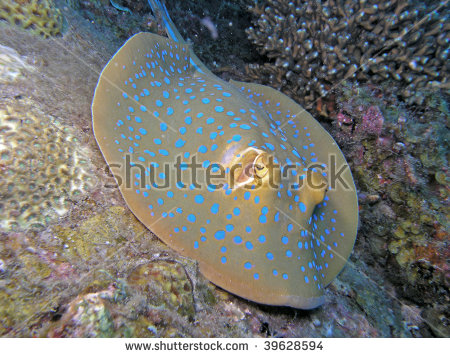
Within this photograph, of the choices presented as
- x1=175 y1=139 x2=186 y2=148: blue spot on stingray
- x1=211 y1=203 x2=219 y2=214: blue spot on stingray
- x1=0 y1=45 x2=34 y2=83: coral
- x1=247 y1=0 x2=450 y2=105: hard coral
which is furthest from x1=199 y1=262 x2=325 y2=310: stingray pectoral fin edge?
x1=247 y1=0 x2=450 y2=105: hard coral

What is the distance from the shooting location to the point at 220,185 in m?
3.15

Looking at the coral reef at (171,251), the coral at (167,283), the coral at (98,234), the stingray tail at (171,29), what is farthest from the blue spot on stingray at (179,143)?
the stingray tail at (171,29)

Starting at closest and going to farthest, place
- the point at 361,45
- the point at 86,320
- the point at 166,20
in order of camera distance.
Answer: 1. the point at 86,320
2. the point at 361,45
3. the point at 166,20

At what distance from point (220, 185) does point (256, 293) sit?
130cm

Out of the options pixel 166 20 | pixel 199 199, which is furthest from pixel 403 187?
pixel 166 20

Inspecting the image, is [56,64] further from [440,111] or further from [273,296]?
[440,111]

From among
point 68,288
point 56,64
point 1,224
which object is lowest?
point 1,224

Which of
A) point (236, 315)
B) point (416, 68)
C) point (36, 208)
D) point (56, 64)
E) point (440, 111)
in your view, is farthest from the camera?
point (416, 68)

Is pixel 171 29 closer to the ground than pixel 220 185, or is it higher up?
higher up

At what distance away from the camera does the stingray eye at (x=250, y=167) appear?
9.77ft

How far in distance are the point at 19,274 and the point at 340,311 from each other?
414 cm

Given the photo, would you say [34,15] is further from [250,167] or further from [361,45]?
[361,45]
